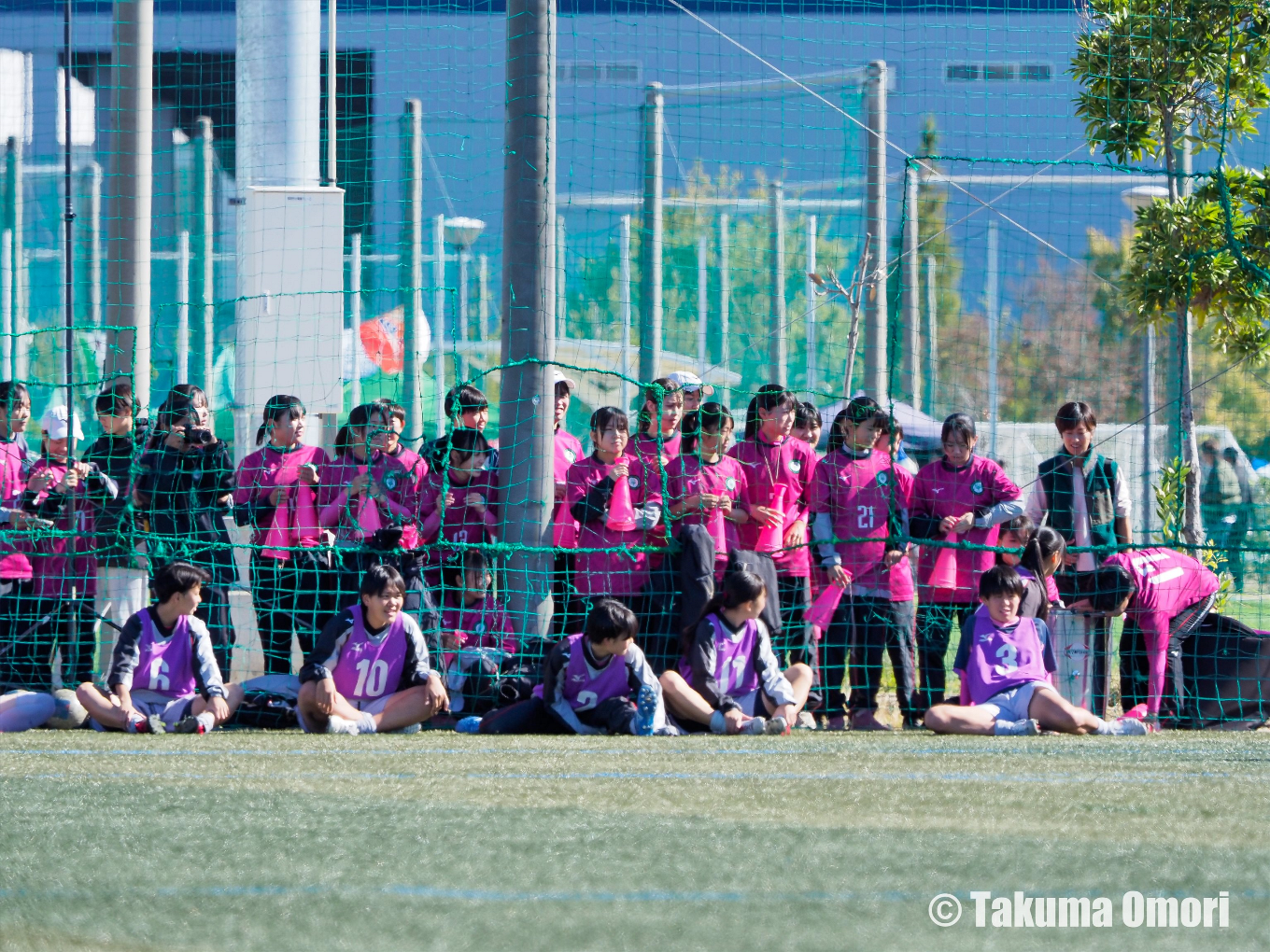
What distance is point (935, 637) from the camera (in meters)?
7.32

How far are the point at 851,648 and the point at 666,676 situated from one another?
3.60 ft

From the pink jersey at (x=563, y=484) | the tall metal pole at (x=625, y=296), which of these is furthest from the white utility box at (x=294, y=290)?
the tall metal pole at (x=625, y=296)

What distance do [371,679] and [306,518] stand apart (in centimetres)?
Answer: 110

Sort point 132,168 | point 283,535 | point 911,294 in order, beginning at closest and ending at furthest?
point 283,535
point 132,168
point 911,294

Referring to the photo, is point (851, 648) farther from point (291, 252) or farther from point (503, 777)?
point (291, 252)

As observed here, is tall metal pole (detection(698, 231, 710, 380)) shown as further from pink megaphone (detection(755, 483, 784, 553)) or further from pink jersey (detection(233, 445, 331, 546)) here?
pink jersey (detection(233, 445, 331, 546))

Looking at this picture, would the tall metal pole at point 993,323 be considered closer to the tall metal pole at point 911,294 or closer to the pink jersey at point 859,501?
the tall metal pole at point 911,294

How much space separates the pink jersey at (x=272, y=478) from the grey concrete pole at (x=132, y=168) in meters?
1.71

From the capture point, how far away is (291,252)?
26.9ft

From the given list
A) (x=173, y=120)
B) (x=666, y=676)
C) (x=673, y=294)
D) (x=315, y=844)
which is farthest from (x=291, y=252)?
(x=173, y=120)

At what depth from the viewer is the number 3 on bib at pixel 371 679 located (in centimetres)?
661

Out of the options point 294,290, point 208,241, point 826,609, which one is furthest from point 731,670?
point 208,241

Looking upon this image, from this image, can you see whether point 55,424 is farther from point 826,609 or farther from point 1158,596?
point 1158,596

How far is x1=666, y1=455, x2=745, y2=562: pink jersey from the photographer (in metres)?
→ 7.14
